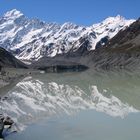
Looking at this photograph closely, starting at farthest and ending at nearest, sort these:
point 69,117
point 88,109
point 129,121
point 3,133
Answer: point 88,109 → point 69,117 → point 129,121 → point 3,133

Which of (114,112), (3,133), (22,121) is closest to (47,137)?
(3,133)

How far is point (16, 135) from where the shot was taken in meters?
30.8

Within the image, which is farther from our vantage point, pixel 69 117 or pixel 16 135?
pixel 69 117

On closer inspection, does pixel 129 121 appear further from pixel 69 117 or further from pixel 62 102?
pixel 62 102

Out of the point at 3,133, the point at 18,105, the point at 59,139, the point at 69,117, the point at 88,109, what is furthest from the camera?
the point at 18,105

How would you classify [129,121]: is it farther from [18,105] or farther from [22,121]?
[18,105]

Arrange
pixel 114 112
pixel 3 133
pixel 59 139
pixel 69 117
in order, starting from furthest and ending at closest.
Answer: pixel 114 112 < pixel 69 117 < pixel 3 133 < pixel 59 139

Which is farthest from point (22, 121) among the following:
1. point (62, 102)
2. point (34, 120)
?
point (62, 102)

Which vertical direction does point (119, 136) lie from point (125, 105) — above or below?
below

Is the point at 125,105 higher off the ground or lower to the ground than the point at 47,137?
higher

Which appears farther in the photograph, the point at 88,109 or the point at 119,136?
the point at 88,109

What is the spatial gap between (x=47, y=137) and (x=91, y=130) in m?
4.23

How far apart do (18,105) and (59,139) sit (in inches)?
893

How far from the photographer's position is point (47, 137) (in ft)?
97.8
